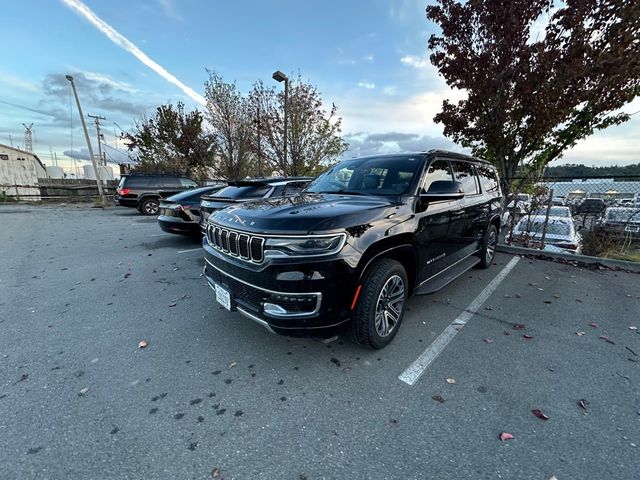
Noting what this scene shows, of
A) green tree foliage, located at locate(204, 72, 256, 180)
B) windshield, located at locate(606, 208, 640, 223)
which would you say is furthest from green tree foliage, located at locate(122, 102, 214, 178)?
windshield, located at locate(606, 208, 640, 223)

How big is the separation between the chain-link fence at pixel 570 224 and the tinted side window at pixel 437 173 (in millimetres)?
4179

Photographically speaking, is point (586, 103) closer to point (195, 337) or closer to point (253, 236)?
point (253, 236)

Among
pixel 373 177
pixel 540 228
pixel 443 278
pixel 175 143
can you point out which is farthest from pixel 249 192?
pixel 175 143

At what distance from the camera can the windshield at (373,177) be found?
132 inches

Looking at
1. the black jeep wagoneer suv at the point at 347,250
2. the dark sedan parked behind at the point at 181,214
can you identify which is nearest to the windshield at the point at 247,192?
the dark sedan parked behind at the point at 181,214

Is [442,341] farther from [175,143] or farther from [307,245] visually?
[175,143]

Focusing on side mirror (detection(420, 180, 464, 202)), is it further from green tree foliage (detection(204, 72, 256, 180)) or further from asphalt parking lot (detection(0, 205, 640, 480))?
green tree foliage (detection(204, 72, 256, 180))

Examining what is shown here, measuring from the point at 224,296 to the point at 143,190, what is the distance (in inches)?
521

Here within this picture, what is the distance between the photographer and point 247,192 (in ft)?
20.0

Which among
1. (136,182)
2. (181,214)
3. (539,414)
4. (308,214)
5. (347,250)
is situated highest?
(136,182)

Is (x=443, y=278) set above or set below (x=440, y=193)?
below

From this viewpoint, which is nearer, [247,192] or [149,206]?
[247,192]

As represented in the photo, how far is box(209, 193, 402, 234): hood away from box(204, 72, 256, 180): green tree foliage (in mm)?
14286

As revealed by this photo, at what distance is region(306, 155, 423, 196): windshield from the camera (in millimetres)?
3344
